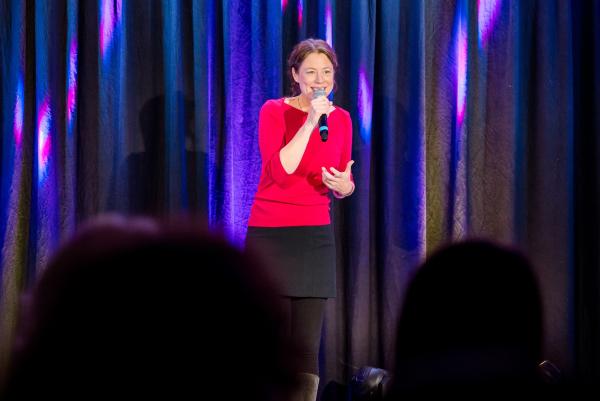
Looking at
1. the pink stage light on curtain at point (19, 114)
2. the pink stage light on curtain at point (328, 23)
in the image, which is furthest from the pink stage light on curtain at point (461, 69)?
the pink stage light on curtain at point (19, 114)

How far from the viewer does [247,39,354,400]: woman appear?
2.53 meters

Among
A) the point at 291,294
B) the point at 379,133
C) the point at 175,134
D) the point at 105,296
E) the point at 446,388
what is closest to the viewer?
the point at 105,296

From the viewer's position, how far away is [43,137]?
318 centimetres

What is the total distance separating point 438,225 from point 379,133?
1.78 ft

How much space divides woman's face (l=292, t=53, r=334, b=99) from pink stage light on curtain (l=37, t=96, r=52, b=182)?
1.26 m

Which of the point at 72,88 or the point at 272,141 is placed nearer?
the point at 272,141

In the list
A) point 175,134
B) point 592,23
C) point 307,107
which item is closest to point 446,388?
point 307,107

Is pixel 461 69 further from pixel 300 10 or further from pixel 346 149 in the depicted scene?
pixel 346 149

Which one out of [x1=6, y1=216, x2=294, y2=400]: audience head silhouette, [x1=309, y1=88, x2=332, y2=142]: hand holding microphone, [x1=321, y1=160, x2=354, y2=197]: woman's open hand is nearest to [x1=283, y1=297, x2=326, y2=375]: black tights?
[x1=321, y1=160, x2=354, y2=197]: woman's open hand

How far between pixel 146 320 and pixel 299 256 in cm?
191

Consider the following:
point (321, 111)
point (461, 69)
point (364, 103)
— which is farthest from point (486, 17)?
point (321, 111)

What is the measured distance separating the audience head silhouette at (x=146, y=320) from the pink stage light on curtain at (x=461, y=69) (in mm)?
2954

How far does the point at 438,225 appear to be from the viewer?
3463 millimetres

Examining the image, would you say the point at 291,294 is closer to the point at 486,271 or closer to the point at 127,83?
the point at 127,83
